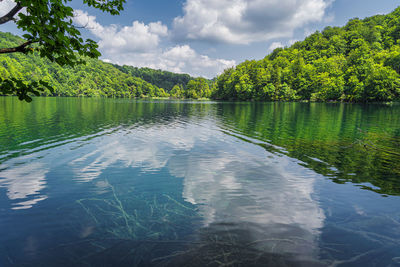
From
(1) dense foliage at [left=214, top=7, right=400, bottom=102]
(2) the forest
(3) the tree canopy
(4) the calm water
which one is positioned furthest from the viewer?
(2) the forest

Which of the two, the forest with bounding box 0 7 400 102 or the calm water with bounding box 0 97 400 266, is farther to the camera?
the forest with bounding box 0 7 400 102

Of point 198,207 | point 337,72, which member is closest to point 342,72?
point 337,72

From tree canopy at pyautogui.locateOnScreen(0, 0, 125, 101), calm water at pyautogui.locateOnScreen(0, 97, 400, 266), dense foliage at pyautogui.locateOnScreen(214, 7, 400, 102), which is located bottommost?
calm water at pyautogui.locateOnScreen(0, 97, 400, 266)

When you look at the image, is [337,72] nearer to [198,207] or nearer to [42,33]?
[198,207]

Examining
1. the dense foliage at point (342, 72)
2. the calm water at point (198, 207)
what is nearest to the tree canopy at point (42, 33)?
the calm water at point (198, 207)

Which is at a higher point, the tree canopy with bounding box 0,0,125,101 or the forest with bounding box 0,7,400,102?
the forest with bounding box 0,7,400,102

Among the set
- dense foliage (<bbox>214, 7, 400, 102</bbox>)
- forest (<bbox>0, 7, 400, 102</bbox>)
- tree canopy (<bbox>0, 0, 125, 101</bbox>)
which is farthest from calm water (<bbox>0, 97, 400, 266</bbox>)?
dense foliage (<bbox>214, 7, 400, 102</bbox>)

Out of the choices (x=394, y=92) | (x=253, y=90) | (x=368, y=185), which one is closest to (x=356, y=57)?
(x=394, y=92)

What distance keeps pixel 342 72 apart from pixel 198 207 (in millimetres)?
156440

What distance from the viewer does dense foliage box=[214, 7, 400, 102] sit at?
337 ft

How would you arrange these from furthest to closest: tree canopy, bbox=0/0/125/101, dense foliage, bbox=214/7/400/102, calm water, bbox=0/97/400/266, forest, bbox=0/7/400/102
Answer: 1. forest, bbox=0/7/400/102
2. dense foliage, bbox=214/7/400/102
3. calm water, bbox=0/97/400/266
4. tree canopy, bbox=0/0/125/101

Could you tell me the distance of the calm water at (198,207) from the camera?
631 centimetres

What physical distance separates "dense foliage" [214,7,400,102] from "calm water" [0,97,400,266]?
113 metres

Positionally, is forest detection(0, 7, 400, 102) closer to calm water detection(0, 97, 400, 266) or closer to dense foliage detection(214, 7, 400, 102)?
dense foliage detection(214, 7, 400, 102)
